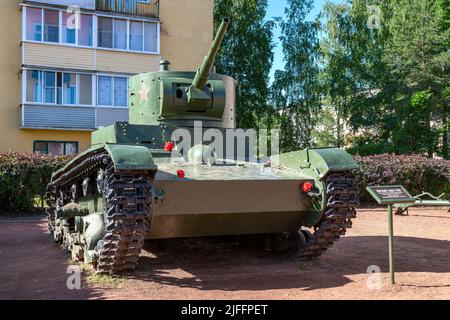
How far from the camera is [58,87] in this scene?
22062 mm

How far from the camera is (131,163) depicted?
5.63 meters

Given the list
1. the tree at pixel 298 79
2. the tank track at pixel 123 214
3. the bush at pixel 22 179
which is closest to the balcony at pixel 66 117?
the bush at pixel 22 179

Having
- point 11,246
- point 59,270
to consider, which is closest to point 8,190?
point 11,246

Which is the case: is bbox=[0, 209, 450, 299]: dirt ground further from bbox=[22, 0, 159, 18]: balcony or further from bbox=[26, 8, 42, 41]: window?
bbox=[22, 0, 159, 18]: balcony

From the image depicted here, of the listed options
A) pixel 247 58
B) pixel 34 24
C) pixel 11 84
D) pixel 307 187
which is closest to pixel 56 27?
pixel 34 24

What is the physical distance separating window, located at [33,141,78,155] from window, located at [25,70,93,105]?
1696mm

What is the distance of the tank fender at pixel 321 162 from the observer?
659cm

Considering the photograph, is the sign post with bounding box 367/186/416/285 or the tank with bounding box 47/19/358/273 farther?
the sign post with bounding box 367/186/416/285

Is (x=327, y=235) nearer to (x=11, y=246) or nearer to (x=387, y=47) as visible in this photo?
(x=11, y=246)

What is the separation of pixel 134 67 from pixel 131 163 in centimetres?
1864

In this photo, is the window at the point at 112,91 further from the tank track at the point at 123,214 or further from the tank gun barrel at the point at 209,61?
the tank track at the point at 123,214

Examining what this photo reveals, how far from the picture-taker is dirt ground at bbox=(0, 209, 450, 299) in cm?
567

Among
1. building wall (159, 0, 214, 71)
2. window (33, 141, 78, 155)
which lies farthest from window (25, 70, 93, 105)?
building wall (159, 0, 214, 71)

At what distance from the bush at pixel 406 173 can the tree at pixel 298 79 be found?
11903 millimetres
